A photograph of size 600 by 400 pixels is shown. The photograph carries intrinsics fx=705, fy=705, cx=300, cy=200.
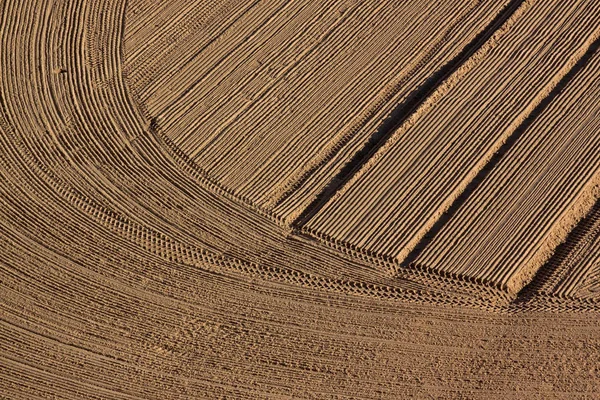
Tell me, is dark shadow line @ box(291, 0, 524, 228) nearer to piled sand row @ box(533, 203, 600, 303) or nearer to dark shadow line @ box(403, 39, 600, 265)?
dark shadow line @ box(403, 39, 600, 265)

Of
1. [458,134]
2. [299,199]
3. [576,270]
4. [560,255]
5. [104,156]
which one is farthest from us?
[458,134]

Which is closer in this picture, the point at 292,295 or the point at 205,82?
the point at 292,295

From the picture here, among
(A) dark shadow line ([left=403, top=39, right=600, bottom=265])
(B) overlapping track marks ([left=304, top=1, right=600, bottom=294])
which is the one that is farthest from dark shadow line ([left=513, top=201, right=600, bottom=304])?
(A) dark shadow line ([left=403, top=39, right=600, bottom=265])

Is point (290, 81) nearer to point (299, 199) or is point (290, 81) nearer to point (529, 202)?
point (299, 199)

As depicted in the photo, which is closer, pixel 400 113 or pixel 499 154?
pixel 499 154

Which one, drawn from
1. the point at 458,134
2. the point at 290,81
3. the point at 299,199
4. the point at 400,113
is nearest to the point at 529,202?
the point at 458,134

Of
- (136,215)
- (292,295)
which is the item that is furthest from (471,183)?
(136,215)

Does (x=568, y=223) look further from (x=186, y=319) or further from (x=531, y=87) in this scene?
(x=186, y=319)
